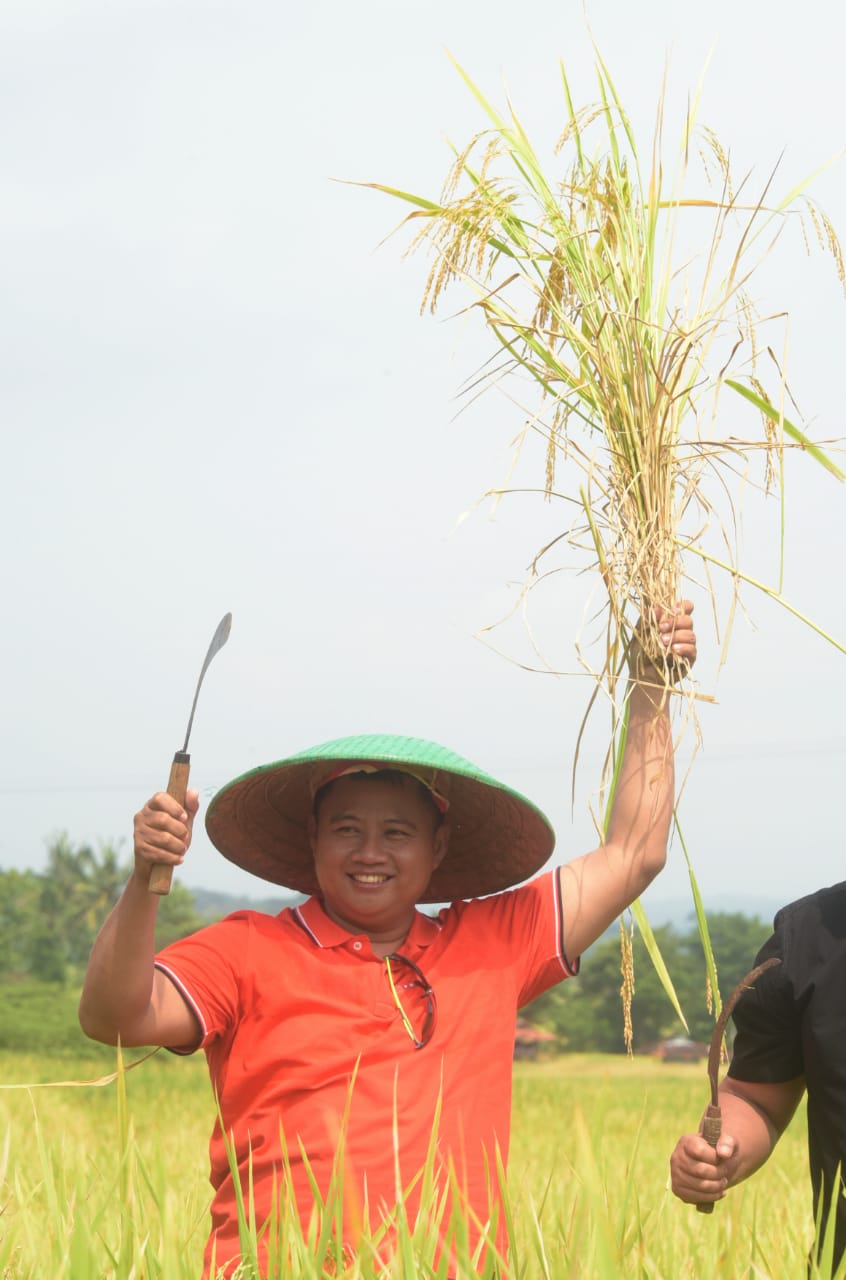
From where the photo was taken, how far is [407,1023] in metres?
2.27

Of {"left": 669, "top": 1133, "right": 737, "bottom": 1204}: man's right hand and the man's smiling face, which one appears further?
the man's smiling face

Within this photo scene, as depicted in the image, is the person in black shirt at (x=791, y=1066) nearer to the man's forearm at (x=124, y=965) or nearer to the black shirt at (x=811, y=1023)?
the black shirt at (x=811, y=1023)

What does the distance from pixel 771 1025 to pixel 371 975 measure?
634mm

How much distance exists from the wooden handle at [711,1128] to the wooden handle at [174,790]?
83cm

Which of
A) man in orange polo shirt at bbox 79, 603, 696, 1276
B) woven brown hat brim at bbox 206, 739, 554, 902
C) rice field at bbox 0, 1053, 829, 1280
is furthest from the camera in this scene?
woven brown hat brim at bbox 206, 739, 554, 902

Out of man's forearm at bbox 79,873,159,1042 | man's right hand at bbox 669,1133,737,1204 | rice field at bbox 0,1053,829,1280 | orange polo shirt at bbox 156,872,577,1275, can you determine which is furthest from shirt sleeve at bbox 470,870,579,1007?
man's forearm at bbox 79,873,159,1042

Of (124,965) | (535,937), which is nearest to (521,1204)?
(535,937)

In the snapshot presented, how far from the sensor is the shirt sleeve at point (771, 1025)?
86.7 inches

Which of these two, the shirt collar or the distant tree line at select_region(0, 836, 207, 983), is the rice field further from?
the distant tree line at select_region(0, 836, 207, 983)

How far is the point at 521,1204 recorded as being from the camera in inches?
96.2

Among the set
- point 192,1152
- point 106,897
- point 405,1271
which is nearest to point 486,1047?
point 405,1271

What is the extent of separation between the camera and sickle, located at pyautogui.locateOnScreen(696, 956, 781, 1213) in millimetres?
1883

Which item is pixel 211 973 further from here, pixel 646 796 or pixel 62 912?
pixel 62 912

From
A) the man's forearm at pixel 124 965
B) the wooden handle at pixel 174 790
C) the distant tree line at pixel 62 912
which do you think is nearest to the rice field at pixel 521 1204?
the man's forearm at pixel 124 965
